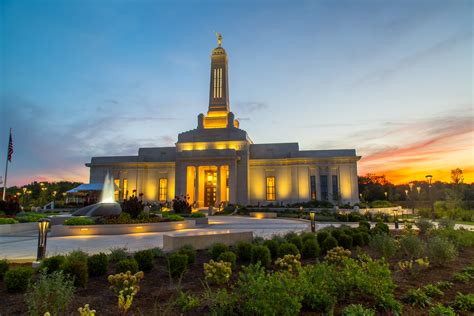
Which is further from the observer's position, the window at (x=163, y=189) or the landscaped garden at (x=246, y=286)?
the window at (x=163, y=189)

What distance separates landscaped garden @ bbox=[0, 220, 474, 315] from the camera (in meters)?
3.92

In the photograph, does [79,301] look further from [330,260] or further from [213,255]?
→ [330,260]

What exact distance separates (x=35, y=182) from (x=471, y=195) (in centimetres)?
9071

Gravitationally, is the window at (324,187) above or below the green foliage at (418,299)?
above

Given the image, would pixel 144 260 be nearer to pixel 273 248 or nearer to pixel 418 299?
pixel 273 248

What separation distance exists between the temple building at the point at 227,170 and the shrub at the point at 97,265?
33317 millimetres

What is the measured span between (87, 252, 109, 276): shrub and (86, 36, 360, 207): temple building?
1312 inches

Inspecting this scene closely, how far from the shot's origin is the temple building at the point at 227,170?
4150cm

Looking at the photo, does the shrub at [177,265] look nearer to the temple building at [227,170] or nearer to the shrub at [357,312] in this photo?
the shrub at [357,312]

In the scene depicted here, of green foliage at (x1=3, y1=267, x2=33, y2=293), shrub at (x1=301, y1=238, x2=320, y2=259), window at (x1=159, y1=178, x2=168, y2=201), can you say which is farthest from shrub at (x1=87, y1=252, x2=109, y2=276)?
window at (x1=159, y1=178, x2=168, y2=201)

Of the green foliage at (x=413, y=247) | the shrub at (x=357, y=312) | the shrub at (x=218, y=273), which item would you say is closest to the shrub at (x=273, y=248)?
the shrub at (x=218, y=273)

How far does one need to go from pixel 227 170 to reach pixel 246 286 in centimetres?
3898

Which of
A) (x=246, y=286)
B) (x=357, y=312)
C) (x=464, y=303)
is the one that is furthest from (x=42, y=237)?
(x=464, y=303)

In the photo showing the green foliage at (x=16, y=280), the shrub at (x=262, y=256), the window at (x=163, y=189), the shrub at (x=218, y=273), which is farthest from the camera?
the window at (x=163, y=189)
